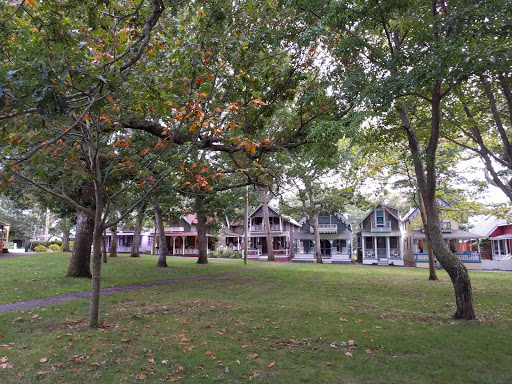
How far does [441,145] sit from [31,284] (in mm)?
18219

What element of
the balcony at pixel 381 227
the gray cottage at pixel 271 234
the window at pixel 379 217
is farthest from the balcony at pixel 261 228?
the window at pixel 379 217

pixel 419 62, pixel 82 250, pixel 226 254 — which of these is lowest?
pixel 226 254

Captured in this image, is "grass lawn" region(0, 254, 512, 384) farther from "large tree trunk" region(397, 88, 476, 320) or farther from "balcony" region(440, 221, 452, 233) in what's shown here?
"balcony" region(440, 221, 452, 233)

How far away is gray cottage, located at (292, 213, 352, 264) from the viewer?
36.3 metres

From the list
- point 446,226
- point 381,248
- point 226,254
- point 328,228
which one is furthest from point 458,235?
point 226,254

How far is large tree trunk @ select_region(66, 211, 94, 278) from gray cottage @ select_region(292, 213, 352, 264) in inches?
1042

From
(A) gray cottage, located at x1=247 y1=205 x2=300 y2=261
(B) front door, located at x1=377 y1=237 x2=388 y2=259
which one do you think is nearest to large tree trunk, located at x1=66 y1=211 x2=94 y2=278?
(A) gray cottage, located at x1=247 y1=205 x2=300 y2=261

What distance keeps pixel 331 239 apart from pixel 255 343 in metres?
33.2

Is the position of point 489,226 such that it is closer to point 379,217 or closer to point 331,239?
point 379,217

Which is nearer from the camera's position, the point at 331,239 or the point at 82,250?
the point at 82,250

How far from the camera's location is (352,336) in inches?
251

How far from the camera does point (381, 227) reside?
35.2 metres

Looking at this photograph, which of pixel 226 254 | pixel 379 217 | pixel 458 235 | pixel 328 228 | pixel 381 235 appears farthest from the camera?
pixel 226 254

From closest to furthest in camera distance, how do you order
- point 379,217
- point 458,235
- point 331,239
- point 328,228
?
1. point 458,235
2. point 379,217
3. point 331,239
4. point 328,228
